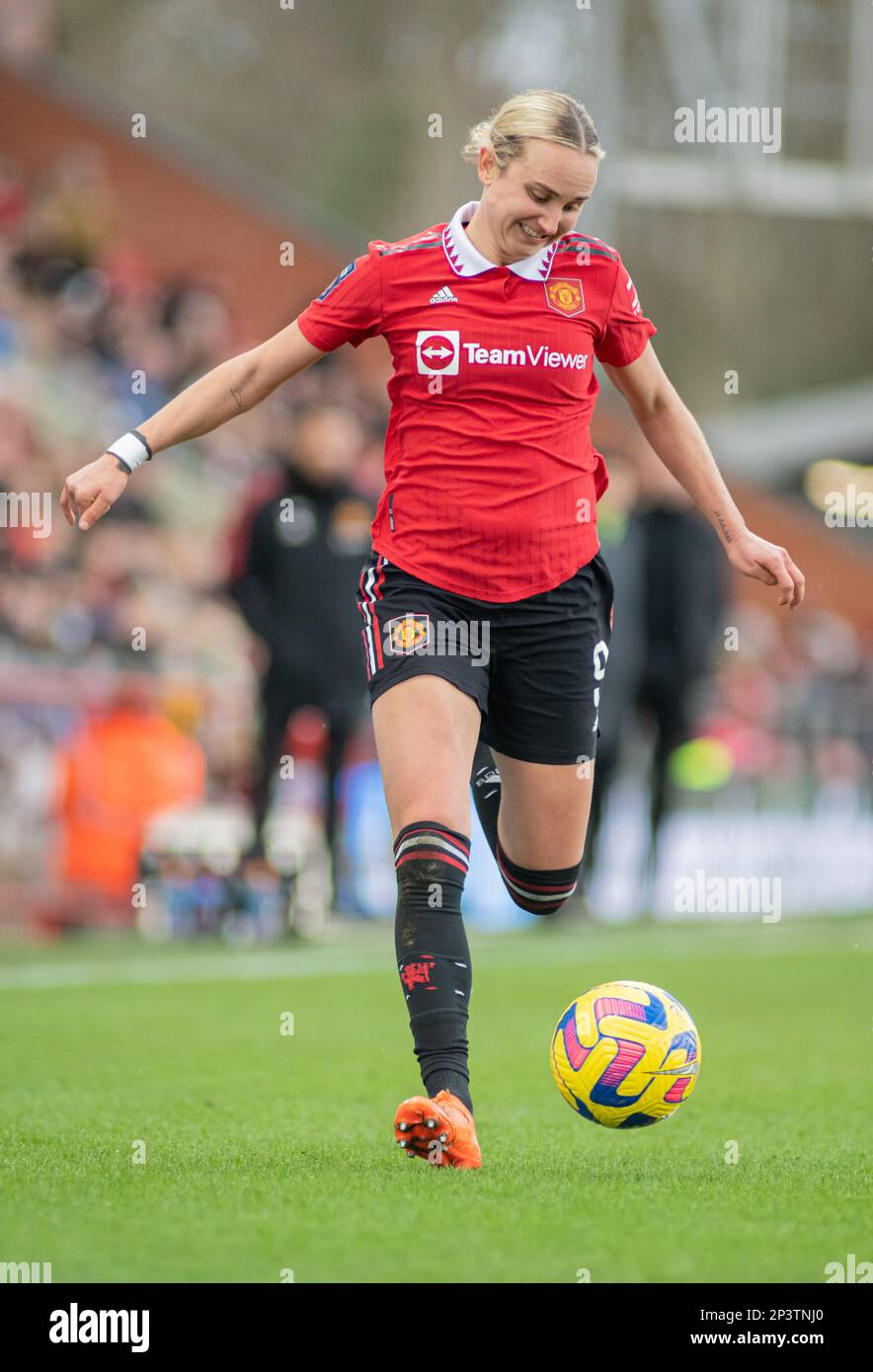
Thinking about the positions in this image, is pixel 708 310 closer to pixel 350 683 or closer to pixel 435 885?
pixel 350 683

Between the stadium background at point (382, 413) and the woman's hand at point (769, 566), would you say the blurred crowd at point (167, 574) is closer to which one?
the stadium background at point (382, 413)

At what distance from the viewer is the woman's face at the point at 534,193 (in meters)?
4.18

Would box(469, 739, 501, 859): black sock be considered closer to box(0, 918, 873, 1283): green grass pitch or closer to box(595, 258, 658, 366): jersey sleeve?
box(0, 918, 873, 1283): green grass pitch

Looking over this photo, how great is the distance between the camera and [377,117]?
2908 cm

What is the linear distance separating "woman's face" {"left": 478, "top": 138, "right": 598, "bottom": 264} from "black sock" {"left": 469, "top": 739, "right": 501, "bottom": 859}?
4.75 feet

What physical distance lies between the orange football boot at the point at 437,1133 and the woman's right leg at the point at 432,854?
8 centimetres

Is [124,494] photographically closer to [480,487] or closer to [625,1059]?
[480,487]

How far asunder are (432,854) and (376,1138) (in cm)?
77

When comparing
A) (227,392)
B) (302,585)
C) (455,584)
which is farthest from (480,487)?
(302,585)

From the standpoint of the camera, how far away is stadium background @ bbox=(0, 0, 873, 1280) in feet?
34.3

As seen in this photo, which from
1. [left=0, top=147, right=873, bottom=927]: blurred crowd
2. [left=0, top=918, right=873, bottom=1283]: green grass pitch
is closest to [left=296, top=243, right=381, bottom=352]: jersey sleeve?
[left=0, top=918, right=873, bottom=1283]: green grass pitch

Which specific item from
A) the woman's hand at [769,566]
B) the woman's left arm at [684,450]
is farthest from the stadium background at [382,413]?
the woman's left arm at [684,450]

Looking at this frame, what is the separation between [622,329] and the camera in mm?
4594
